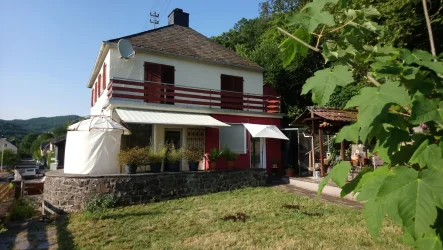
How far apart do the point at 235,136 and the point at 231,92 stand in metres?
3.37

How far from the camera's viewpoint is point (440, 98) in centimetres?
162

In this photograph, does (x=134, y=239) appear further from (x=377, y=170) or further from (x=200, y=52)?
(x=200, y=52)

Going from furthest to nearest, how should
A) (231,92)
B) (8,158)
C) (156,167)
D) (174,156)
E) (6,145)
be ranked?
(6,145) < (8,158) < (231,92) < (174,156) < (156,167)

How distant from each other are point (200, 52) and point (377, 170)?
19.8 meters

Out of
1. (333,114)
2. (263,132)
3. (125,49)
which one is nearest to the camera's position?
(333,114)

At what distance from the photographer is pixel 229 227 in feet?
28.1

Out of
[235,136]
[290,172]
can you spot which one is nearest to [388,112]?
[235,136]

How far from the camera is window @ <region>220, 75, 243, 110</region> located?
781 inches

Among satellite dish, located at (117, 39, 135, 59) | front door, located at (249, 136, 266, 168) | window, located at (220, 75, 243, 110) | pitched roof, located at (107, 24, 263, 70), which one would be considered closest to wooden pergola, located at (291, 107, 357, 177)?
front door, located at (249, 136, 266, 168)

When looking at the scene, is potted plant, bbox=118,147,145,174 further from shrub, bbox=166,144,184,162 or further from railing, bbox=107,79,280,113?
railing, bbox=107,79,280,113

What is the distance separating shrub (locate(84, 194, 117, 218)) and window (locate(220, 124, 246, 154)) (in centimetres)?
845

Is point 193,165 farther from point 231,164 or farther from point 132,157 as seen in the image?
point 132,157

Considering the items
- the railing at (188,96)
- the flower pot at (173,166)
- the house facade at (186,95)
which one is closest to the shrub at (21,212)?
the house facade at (186,95)

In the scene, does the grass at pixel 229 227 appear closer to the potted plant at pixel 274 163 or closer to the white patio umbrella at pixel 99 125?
the white patio umbrella at pixel 99 125
